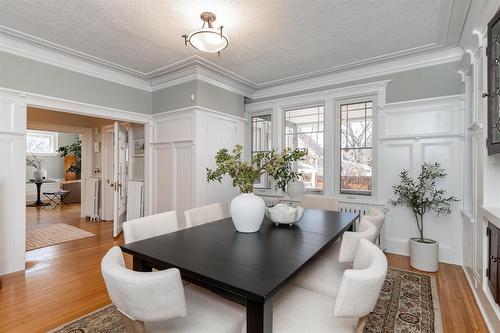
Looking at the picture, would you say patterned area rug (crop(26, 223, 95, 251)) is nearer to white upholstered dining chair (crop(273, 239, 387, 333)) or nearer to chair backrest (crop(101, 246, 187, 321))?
chair backrest (crop(101, 246, 187, 321))

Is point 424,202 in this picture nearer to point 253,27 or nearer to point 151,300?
point 253,27

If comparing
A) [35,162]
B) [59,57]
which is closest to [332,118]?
[59,57]

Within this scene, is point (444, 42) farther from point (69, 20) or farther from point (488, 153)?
point (69, 20)

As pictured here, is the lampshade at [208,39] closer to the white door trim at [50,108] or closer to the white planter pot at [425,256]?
the white door trim at [50,108]

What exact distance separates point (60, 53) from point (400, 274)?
4.93m

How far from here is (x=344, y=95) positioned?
396 cm

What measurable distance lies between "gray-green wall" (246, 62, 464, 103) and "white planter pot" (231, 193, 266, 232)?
2.80m

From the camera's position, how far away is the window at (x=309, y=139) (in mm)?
4320

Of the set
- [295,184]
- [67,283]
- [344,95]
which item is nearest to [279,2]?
[344,95]

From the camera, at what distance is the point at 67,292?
99.5 inches

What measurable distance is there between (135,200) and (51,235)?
5.02ft

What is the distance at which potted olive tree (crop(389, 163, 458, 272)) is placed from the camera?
118 inches

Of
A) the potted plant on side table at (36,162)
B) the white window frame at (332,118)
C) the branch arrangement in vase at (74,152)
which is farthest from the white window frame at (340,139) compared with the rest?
the potted plant on side table at (36,162)

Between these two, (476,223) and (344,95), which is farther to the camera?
(344,95)
